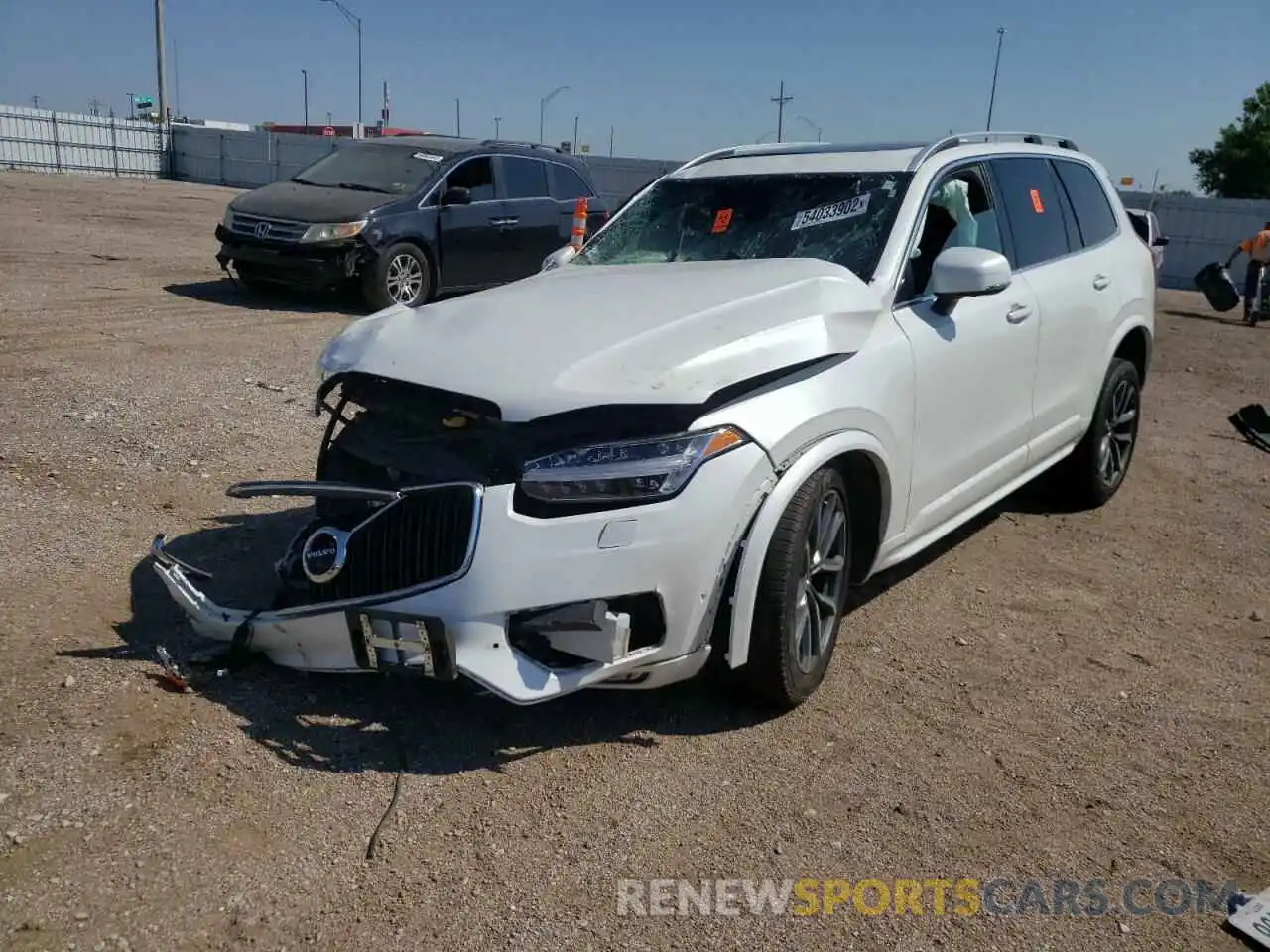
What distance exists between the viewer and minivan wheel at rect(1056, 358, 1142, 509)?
5.85m

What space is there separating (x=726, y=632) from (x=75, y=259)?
1219 centimetres

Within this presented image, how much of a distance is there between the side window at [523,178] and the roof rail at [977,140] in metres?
7.21

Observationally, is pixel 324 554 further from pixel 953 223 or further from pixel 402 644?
pixel 953 223

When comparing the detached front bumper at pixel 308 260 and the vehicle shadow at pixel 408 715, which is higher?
the detached front bumper at pixel 308 260

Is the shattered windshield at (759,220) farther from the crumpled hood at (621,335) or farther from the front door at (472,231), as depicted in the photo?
the front door at (472,231)

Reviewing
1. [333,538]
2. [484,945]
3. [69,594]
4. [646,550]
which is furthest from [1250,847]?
[69,594]

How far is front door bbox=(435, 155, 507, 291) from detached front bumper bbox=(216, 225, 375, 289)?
Result: 99 cm

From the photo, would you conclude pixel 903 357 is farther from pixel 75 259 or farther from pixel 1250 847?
pixel 75 259

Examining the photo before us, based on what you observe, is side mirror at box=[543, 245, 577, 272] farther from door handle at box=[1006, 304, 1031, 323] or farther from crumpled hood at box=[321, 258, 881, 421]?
door handle at box=[1006, 304, 1031, 323]

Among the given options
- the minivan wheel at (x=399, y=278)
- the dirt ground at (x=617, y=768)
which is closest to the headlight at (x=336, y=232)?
the minivan wheel at (x=399, y=278)

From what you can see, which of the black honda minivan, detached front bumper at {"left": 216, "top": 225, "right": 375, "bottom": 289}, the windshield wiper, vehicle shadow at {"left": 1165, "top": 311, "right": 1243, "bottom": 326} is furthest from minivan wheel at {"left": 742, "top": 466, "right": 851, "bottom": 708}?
vehicle shadow at {"left": 1165, "top": 311, "right": 1243, "bottom": 326}

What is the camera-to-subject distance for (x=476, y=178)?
11742 mm

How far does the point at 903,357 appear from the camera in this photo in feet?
13.0

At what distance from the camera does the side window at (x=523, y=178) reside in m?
12.0
